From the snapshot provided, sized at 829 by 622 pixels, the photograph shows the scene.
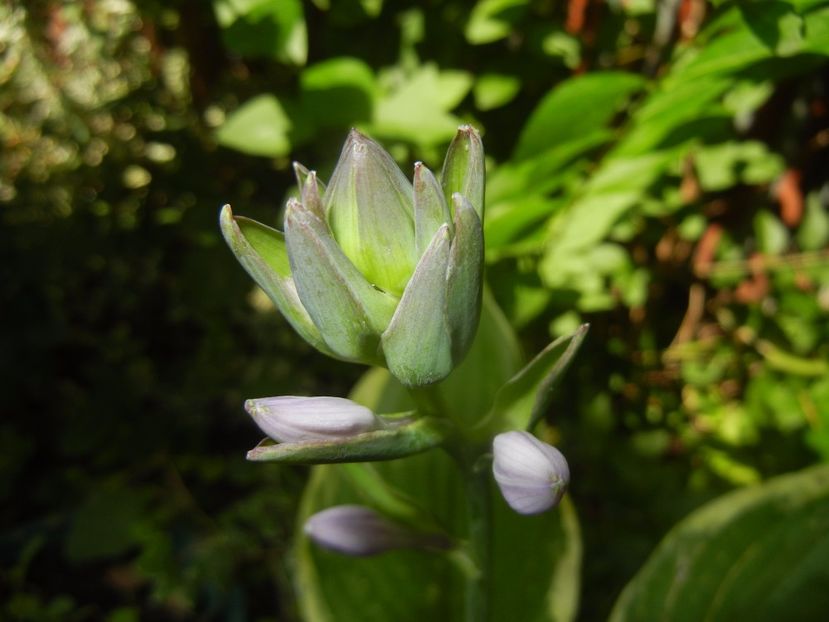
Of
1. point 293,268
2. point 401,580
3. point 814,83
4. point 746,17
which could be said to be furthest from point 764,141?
point 293,268

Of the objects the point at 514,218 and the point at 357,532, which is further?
the point at 514,218

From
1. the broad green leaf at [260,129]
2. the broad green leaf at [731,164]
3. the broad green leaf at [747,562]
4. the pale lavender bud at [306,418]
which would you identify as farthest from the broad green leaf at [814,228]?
the pale lavender bud at [306,418]

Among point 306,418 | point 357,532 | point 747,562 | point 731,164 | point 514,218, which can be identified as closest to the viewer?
point 306,418

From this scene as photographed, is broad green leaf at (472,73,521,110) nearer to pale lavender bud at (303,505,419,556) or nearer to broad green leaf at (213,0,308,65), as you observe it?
broad green leaf at (213,0,308,65)

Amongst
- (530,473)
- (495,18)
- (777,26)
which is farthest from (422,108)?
(530,473)

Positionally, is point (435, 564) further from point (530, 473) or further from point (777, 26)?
point (777, 26)

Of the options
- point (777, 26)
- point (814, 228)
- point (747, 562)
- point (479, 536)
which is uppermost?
point (777, 26)
